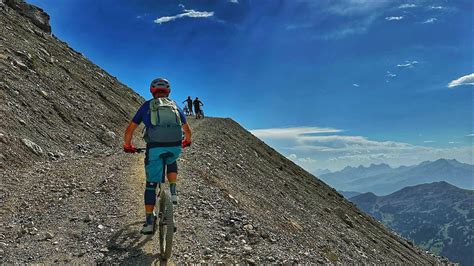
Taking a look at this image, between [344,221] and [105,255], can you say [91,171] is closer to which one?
[105,255]

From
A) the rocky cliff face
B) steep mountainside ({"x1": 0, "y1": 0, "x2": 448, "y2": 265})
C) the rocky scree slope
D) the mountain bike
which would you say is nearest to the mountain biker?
the mountain bike

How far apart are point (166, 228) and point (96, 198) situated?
5380 millimetres

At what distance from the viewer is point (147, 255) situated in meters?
8.20

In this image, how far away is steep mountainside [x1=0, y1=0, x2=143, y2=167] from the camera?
696 inches

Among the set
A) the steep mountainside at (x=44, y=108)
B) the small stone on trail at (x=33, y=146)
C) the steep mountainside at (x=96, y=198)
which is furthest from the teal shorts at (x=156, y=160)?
the small stone on trail at (x=33, y=146)

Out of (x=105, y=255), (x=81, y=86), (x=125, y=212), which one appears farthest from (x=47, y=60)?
(x=105, y=255)

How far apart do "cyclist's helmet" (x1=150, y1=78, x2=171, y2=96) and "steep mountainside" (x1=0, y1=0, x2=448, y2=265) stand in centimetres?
361

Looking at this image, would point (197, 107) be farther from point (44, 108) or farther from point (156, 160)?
point (156, 160)

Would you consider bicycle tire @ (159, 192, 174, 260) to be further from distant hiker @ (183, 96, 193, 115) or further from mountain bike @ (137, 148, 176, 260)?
distant hiker @ (183, 96, 193, 115)

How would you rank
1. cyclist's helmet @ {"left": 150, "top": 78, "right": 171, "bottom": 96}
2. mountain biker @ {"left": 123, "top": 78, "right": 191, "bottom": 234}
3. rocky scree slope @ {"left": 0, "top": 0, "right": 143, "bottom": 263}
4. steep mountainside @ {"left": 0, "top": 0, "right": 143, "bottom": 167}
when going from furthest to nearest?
steep mountainside @ {"left": 0, "top": 0, "right": 143, "bottom": 167}
rocky scree slope @ {"left": 0, "top": 0, "right": 143, "bottom": 263}
cyclist's helmet @ {"left": 150, "top": 78, "right": 171, "bottom": 96}
mountain biker @ {"left": 123, "top": 78, "right": 191, "bottom": 234}

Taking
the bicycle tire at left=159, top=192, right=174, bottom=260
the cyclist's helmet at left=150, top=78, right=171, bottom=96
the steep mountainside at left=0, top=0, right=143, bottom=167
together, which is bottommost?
the bicycle tire at left=159, top=192, right=174, bottom=260

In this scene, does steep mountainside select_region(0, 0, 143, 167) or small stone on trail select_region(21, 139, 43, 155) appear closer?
small stone on trail select_region(21, 139, 43, 155)

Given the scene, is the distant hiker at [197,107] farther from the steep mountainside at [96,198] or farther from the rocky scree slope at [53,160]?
the steep mountainside at [96,198]

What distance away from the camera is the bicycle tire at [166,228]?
24.3 feet
